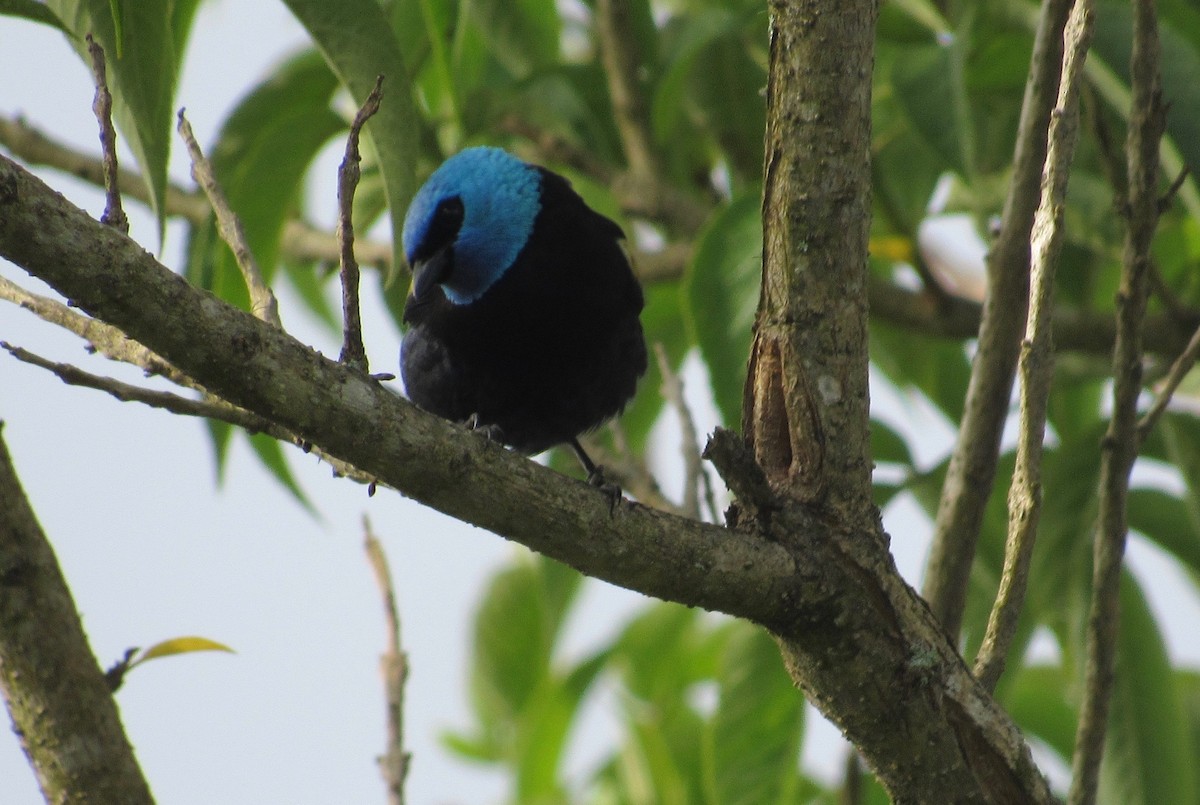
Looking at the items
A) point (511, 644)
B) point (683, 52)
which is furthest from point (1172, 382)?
point (511, 644)

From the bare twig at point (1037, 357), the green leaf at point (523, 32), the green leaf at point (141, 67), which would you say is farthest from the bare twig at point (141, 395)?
the green leaf at point (523, 32)

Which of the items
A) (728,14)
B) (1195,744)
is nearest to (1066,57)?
(728,14)

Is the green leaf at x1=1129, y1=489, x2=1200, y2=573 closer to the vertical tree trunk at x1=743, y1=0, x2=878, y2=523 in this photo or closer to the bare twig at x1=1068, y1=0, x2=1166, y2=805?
the bare twig at x1=1068, y1=0, x2=1166, y2=805

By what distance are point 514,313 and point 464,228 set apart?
322 mm

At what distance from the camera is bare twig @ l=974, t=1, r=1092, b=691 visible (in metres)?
2.09

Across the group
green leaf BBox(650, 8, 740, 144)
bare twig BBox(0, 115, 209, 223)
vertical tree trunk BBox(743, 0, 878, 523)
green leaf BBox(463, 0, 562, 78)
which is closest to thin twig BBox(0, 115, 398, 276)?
bare twig BBox(0, 115, 209, 223)

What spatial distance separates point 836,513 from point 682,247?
6.47 feet

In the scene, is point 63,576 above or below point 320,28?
below

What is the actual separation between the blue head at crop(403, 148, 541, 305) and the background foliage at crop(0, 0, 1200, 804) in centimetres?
10

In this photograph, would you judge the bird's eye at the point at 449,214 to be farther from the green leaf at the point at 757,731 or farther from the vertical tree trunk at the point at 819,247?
the vertical tree trunk at the point at 819,247

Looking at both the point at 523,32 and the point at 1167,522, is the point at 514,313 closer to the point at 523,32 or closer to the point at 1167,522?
the point at 523,32

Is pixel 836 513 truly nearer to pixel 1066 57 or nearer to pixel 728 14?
pixel 1066 57

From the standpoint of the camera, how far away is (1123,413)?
2.45m

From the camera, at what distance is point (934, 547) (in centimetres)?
262
